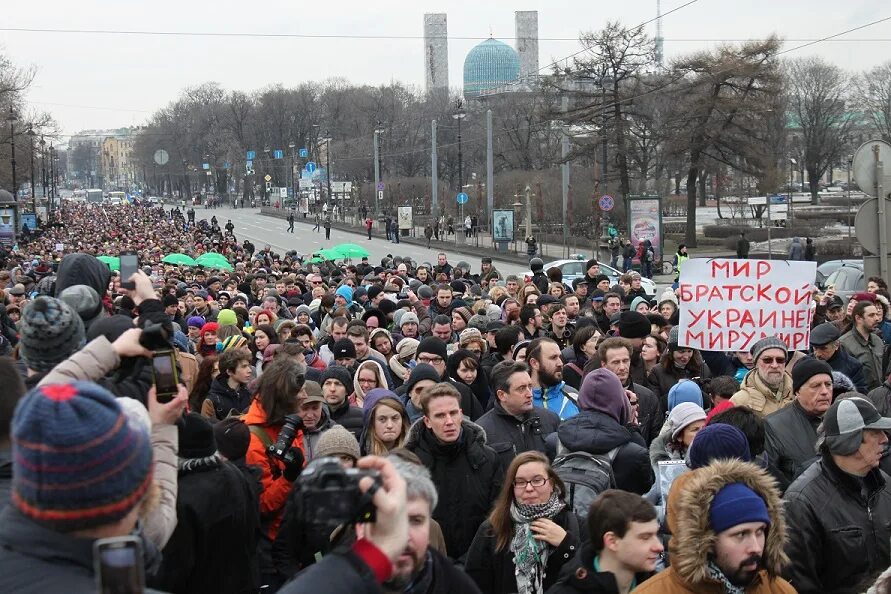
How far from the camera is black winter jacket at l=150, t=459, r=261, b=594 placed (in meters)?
4.65

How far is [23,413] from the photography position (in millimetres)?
2297

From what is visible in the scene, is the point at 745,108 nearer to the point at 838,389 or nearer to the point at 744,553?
the point at 838,389

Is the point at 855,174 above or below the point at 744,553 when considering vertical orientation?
above

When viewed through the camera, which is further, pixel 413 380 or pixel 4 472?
pixel 413 380

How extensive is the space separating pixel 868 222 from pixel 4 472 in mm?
11000

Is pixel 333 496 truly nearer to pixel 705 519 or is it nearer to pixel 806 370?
pixel 705 519

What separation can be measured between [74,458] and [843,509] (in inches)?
148

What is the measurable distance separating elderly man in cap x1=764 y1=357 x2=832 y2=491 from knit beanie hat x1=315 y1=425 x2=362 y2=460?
7.53ft

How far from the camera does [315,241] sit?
6950cm

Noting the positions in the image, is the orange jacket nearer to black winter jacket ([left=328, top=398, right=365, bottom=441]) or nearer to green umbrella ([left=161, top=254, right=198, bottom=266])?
black winter jacket ([left=328, top=398, right=365, bottom=441])

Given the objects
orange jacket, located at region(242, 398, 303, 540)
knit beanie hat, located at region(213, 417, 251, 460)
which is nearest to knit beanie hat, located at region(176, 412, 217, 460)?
knit beanie hat, located at region(213, 417, 251, 460)

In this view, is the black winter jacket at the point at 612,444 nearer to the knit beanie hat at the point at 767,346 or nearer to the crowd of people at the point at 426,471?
the crowd of people at the point at 426,471

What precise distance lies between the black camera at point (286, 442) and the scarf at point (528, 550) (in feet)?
4.42

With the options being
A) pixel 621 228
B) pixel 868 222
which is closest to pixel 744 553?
pixel 868 222
